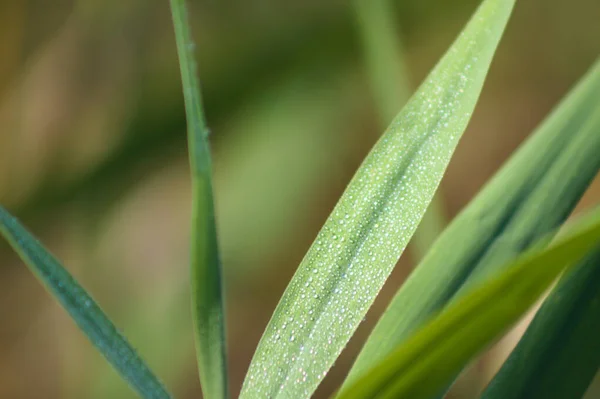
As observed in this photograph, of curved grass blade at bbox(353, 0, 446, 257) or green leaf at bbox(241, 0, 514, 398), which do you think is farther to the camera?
curved grass blade at bbox(353, 0, 446, 257)

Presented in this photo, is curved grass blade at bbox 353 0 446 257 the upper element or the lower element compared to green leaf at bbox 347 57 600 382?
upper

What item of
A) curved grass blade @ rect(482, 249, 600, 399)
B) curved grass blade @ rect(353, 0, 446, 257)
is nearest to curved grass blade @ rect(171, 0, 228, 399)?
curved grass blade @ rect(482, 249, 600, 399)

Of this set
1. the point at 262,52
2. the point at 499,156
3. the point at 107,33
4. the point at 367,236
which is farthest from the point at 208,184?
the point at 499,156

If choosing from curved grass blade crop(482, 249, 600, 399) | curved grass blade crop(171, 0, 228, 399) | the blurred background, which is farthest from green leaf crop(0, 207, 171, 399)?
the blurred background

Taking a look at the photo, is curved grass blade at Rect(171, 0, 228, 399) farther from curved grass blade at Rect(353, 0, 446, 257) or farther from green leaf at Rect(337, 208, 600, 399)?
curved grass blade at Rect(353, 0, 446, 257)

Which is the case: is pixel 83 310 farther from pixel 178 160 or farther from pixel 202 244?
pixel 178 160

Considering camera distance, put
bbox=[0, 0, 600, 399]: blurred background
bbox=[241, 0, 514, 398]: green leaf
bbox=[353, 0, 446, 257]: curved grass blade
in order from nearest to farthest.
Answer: bbox=[241, 0, 514, 398]: green leaf
bbox=[353, 0, 446, 257]: curved grass blade
bbox=[0, 0, 600, 399]: blurred background

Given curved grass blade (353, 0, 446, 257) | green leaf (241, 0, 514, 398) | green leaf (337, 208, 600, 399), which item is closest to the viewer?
green leaf (337, 208, 600, 399)

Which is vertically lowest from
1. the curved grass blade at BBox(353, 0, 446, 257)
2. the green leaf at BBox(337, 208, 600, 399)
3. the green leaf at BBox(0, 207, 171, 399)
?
the green leaf at BBox(0, 207, 171, 399)
